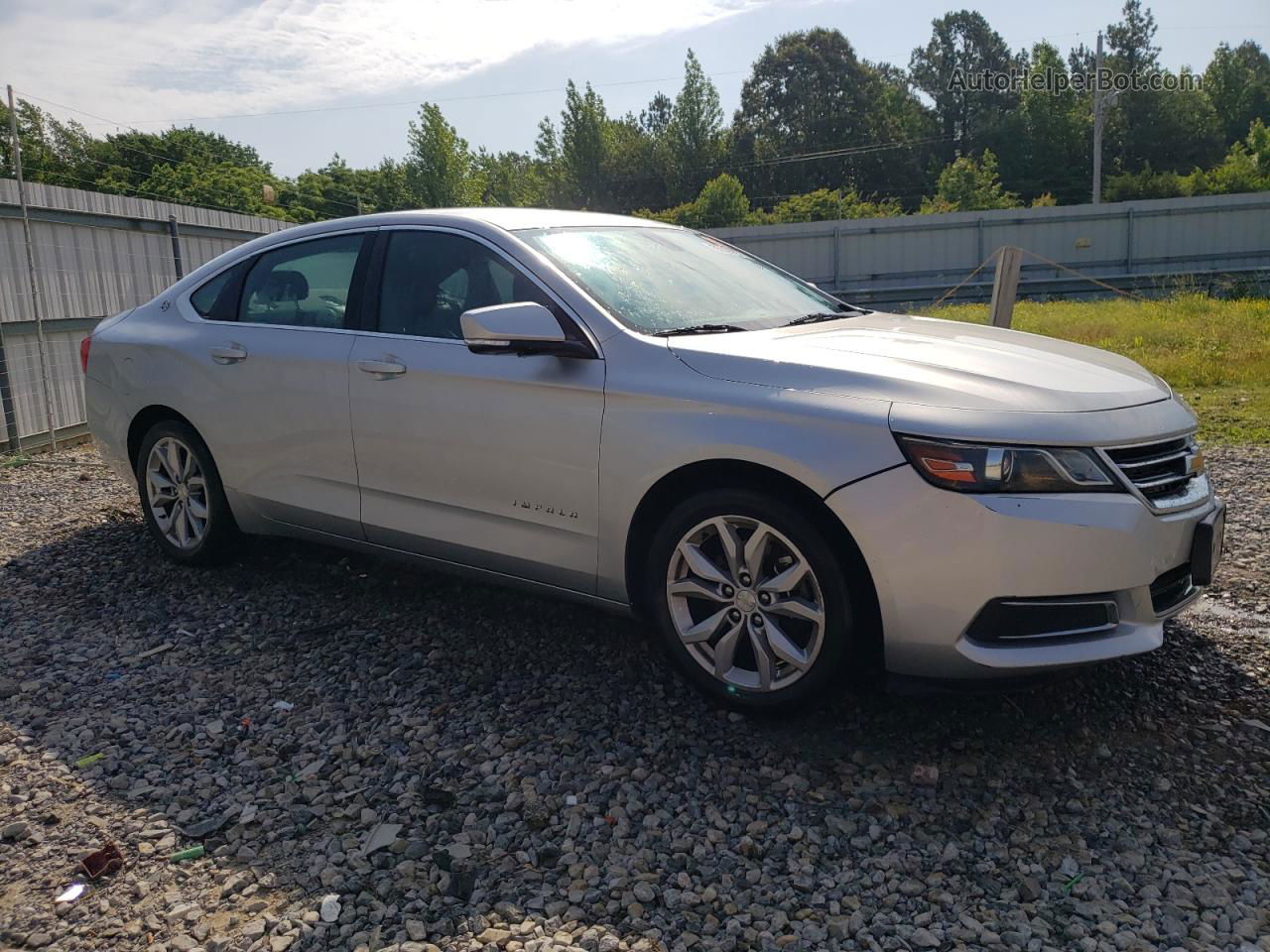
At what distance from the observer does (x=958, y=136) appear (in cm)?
8150

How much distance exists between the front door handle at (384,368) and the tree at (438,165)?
4374cm

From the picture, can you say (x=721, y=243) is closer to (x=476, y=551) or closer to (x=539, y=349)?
(x=539, y=349)

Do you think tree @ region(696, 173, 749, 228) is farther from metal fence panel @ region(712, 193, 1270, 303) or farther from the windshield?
the windshield

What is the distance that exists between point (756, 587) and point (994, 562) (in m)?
0.73

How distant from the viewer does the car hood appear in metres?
3.08

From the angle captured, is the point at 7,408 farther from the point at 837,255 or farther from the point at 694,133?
the point at 694,133

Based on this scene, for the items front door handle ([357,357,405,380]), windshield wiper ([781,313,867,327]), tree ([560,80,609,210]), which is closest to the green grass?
windshield wiper ([781,313,867,327])

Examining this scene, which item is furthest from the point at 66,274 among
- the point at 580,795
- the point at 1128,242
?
the point at 1128,242

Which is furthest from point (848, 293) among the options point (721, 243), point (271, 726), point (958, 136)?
point (958, 136)

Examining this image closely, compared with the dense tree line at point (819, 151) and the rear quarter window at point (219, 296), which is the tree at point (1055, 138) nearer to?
the dense tree line at point (819, 151)

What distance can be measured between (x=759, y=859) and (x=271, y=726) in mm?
1796

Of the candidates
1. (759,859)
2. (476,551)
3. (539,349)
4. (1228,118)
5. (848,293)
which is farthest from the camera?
(1228,118)

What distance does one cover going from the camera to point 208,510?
4.96 meters
